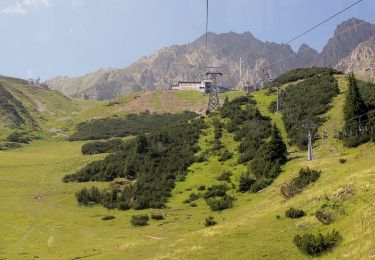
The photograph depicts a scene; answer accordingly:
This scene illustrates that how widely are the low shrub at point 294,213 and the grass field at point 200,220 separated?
0.61 meters

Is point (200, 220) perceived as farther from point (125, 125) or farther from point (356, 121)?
point (125, 125)

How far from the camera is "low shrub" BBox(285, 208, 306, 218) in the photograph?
35.2 meters

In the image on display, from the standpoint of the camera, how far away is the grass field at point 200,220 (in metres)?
30.9

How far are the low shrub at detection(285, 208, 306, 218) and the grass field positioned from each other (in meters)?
0.61

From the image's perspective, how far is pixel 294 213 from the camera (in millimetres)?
35469

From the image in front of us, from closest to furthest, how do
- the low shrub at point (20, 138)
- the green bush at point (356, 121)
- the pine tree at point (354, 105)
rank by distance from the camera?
the green bush at point (356, 121) < the pine tree at point (354, 105) < the low shrub at point (20, 138)

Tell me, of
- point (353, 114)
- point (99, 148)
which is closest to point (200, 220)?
point (353, 114)

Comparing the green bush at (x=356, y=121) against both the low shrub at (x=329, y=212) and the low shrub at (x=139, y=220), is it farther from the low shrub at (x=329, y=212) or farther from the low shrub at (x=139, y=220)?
the low shrub at (x=329, y=212)

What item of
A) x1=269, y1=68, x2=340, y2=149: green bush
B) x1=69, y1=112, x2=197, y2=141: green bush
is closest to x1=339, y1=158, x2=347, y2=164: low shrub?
x1=269, y1=68, x2=340, y2=149: green bush

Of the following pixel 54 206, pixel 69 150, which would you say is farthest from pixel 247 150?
pixel 69 150

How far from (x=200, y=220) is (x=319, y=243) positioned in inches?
1069

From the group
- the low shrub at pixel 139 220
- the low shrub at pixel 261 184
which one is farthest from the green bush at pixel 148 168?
the low shrub at pixel 261 184

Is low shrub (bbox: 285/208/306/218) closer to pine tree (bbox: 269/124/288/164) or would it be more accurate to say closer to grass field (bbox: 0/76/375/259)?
grass field (bbox: 0/76/375/259)

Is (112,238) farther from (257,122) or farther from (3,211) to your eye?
(257,122)
